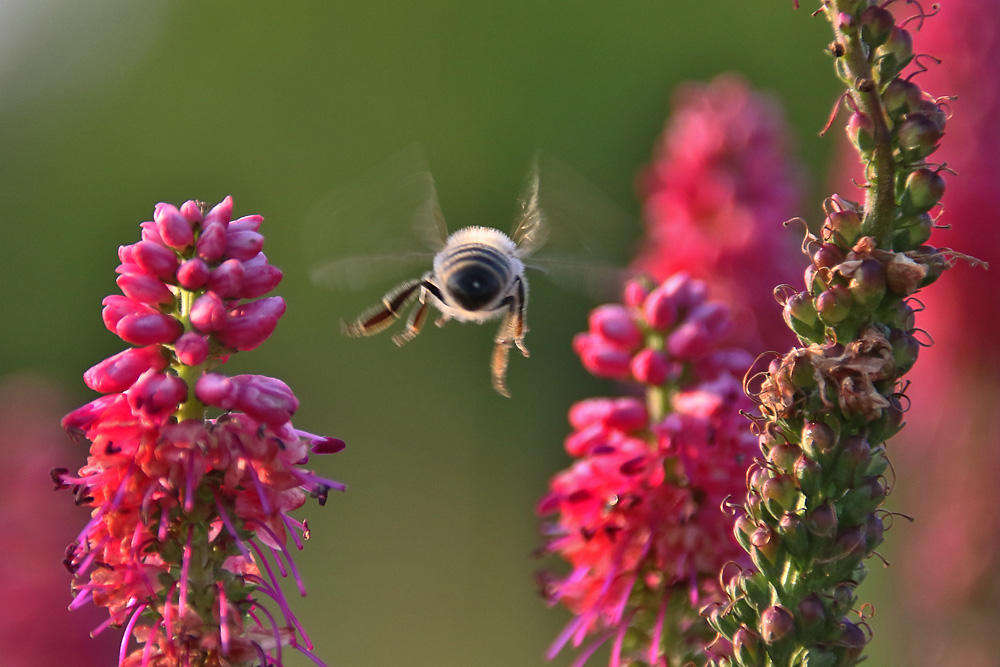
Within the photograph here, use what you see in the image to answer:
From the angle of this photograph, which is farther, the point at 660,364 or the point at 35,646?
the point at 35,646

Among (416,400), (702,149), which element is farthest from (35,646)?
(416,400)

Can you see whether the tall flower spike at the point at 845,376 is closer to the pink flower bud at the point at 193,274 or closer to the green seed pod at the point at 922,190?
the green seed pod at the point at 922,190

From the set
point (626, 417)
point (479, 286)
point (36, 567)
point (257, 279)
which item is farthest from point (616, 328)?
point (36, 567)

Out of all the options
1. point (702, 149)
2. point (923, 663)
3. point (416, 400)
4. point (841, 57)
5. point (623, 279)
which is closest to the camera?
point (841, 57)

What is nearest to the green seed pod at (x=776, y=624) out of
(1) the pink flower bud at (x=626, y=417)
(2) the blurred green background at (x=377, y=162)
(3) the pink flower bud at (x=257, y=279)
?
(1) the pink flower bud at (x=626, y=417)

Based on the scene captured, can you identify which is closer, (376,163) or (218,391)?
(218,391)

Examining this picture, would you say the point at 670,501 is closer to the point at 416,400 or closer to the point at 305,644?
the point at 305,644

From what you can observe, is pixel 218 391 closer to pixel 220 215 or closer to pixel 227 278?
pixel 227 278
